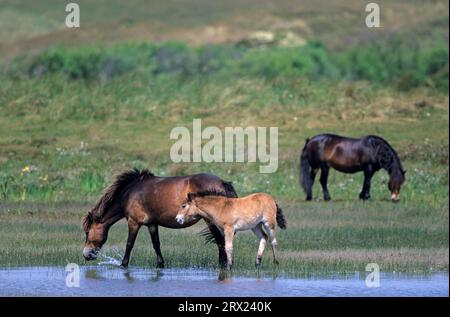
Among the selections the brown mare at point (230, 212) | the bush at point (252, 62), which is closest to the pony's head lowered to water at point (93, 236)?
the brown mare at point (230, 212)

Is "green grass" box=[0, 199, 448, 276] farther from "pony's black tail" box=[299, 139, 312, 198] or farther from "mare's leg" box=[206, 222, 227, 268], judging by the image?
Answer: "pony's black tail" box=[299, 139, 312, 198]

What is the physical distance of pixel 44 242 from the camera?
16.2 meters

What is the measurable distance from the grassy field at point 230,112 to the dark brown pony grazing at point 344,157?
1.55 ft

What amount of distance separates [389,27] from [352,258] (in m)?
30.6

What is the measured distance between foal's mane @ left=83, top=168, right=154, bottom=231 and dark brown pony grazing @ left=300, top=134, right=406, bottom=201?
7860 mm

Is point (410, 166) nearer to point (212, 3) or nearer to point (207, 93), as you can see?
point (207, 93)

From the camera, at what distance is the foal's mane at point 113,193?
1473cm

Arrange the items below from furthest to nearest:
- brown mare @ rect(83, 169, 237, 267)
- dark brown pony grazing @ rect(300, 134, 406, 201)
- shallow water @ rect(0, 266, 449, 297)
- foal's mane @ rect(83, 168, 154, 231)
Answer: dark brown pony grazing @ rect(300, 134, 406, 201), foal's mane @ rect(83, 168, 154, 231), brown mare @ rect(83, 169, 237, 267), shallow water @ rect(0, 266, 449, 297)

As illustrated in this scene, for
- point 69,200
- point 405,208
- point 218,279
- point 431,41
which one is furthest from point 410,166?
point 431,41

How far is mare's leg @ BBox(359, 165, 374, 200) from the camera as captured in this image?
865 inches

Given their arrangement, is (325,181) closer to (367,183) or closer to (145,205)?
(367,183)

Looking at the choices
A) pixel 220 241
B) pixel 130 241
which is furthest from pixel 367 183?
pixel 130 241

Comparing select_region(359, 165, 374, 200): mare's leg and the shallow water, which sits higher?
select_region(359, 165, 374, 200): mare's leg

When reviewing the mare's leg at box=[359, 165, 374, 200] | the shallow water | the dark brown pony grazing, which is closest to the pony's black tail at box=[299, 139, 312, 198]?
the dark brown pony grazing
